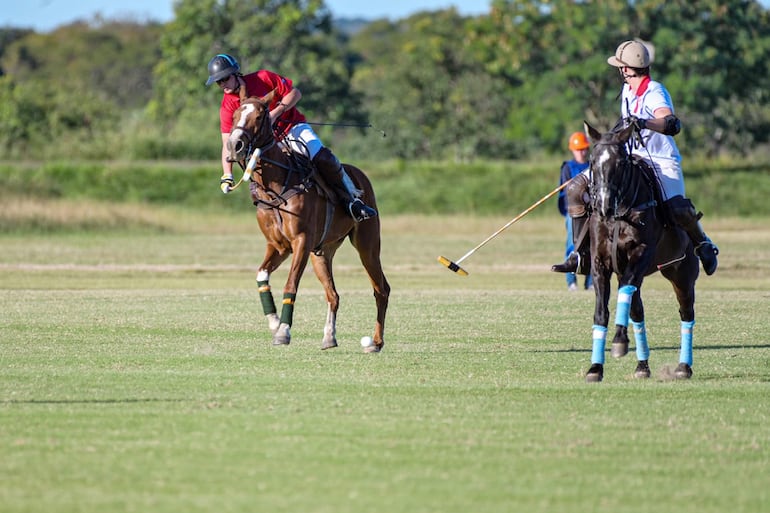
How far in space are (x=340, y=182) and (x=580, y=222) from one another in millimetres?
2783

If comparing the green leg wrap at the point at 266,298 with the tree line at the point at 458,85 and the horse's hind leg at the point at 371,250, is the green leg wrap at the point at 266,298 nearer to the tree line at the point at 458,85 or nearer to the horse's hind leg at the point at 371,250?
the horse's hind leg at the point at 371,250

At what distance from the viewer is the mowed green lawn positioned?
25.0 ft

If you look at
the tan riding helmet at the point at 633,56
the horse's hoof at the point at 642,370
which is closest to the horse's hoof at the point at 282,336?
the horse's hoof at the point at 642,370

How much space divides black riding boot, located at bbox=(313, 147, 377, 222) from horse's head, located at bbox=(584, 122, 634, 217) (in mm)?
3289

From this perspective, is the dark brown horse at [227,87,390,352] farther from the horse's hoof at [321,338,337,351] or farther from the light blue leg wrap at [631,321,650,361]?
the light blue leg wrap at [631,321,650,361]

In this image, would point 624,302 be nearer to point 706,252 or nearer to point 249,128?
point 706,252

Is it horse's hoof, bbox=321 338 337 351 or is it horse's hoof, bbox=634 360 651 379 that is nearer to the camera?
horse's hoof, bbox=634 360 651 379

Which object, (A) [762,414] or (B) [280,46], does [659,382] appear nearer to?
(A) [762,414]

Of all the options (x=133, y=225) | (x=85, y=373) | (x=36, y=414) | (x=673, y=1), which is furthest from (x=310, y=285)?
(x=673, y=1)

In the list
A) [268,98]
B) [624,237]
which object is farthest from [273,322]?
[624,237]

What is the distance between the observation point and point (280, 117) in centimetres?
1434

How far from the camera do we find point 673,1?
209 ft

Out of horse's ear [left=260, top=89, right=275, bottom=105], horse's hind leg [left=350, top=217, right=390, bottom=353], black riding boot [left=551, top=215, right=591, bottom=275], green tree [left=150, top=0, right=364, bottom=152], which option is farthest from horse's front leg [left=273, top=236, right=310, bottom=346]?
green tree [left=150, top=0, right=364, bottom=152]

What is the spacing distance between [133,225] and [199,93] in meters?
27.7
